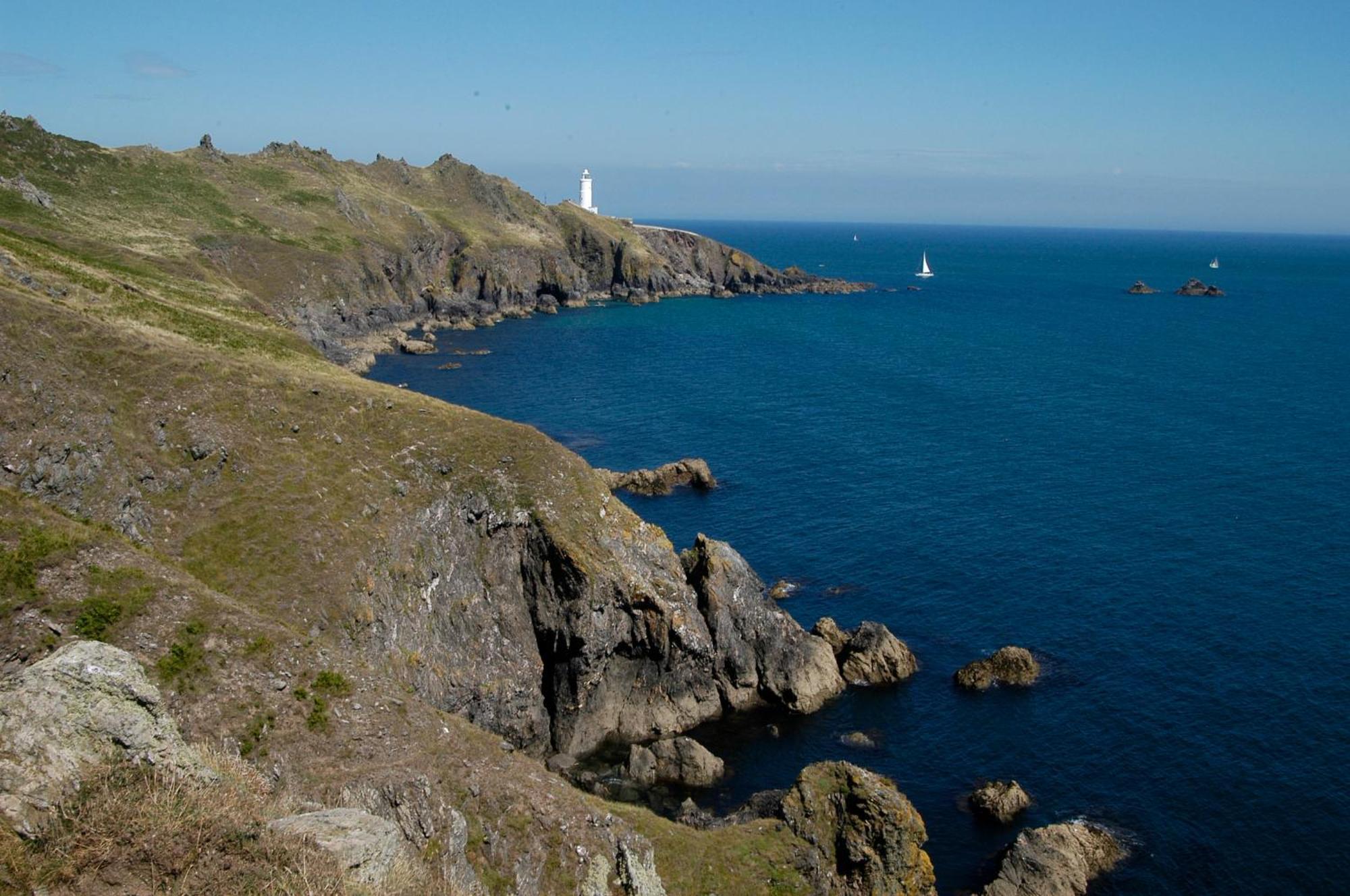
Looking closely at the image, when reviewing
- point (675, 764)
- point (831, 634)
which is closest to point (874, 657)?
point (831, 634)

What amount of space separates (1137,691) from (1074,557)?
1876 cm

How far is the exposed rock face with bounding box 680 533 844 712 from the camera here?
53219 mm

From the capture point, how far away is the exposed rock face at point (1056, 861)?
1489 inches

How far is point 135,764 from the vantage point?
59.6 ft

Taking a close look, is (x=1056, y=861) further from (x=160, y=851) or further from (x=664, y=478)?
(x=664, y=478)

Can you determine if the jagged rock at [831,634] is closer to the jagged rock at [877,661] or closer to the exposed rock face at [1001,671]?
the jagged rock at [877,661]

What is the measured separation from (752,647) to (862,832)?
1796cm

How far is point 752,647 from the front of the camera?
177 ft

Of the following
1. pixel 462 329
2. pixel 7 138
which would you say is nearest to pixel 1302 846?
pixel 462 329

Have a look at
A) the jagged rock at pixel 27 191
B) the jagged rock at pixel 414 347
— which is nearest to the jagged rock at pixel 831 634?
the jagged rock at pixel 414 347

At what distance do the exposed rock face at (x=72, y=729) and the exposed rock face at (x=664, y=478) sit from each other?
6477cm

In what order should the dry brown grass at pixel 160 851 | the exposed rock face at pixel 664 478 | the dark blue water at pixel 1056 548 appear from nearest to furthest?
the dry brown grass at pixel 160 851
the dark blue water at pixel 1056 548
the exposed rock face at pixel 664 478

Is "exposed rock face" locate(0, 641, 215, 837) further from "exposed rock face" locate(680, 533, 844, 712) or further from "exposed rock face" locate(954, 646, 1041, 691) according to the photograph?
"exposed rock face" locate(954, 646, 1041, 691)

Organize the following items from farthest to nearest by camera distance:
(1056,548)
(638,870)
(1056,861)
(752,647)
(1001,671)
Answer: (1056,548)
(1001,671)
(752,647)
(1056,861)
(638,870)
